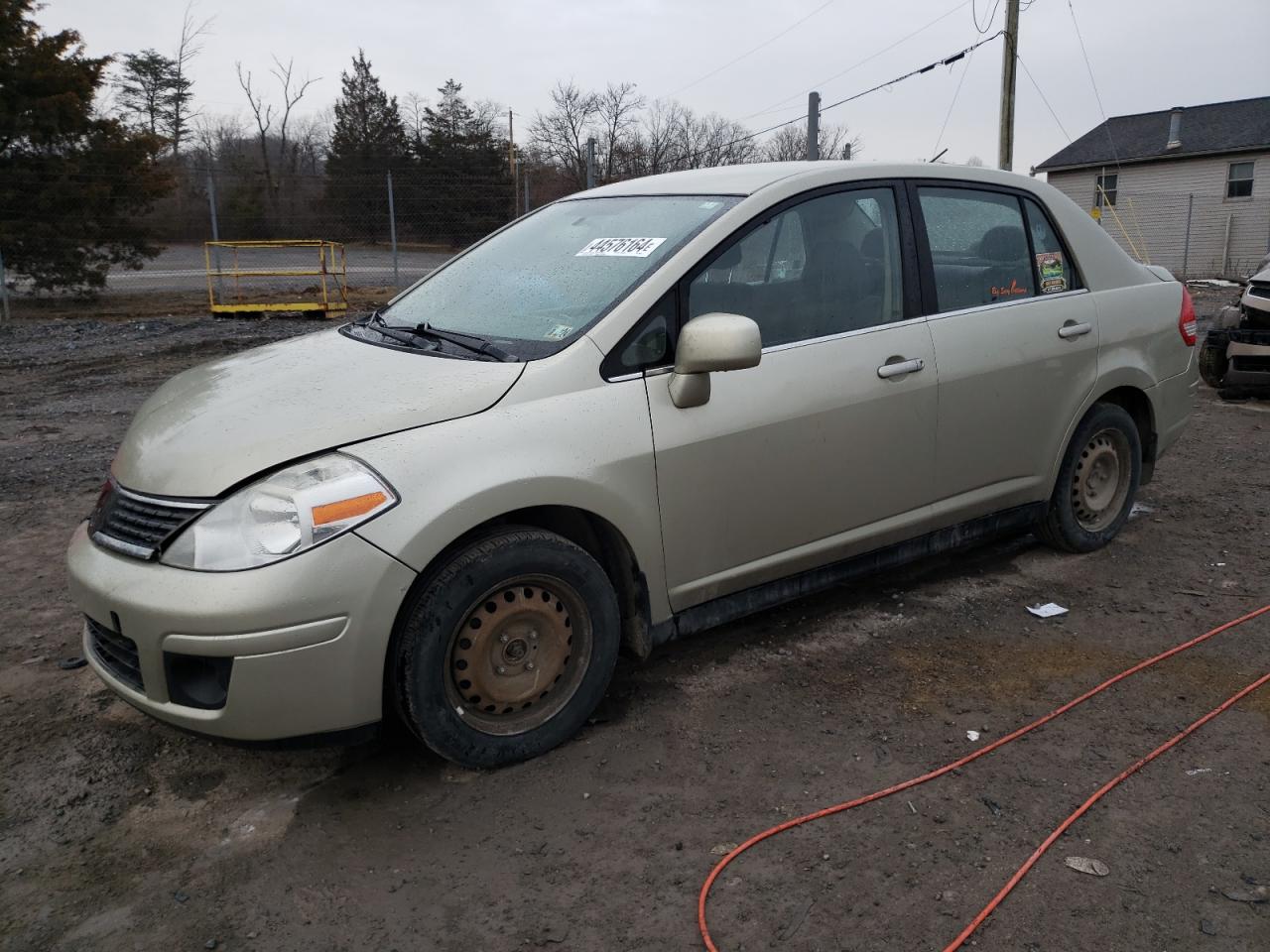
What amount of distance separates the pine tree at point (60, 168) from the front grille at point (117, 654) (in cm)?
1643

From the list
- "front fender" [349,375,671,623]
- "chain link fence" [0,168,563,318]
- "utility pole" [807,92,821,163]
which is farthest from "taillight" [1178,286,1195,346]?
"chain link fence" [0,168,563,318]

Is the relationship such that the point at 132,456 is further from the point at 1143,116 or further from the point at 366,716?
the point at 1143,116

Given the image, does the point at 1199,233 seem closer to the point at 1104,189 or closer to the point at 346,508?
the point at 1104,189

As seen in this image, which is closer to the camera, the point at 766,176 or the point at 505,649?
the point at 505,649

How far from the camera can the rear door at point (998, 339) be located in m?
4.00

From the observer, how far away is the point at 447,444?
283 centimetres

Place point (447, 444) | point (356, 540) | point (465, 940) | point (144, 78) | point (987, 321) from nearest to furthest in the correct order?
1. point (465, 940)
2. point (356, 540)
3. point (447, 444)
4. point (987, 321)
5. point (144, 78)

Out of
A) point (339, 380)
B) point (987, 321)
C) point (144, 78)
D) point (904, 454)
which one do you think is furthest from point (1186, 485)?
point (144, 78)

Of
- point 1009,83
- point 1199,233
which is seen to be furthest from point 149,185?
point 1199,233

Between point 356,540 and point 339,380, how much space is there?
687mm

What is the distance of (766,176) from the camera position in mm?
3732

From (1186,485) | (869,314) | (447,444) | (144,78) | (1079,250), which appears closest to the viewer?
(447,444)

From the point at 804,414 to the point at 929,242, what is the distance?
1042 millimetres

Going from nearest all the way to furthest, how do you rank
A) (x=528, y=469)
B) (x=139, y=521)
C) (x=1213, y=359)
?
(x=139, y=521) < (x=528, y=469) < (x=1213, y=359)
